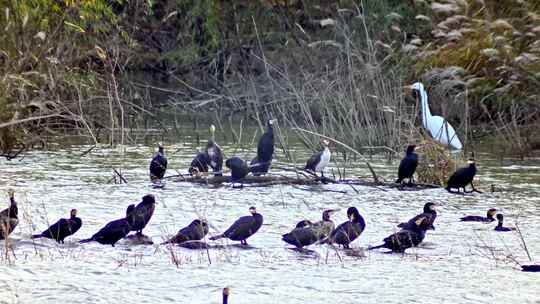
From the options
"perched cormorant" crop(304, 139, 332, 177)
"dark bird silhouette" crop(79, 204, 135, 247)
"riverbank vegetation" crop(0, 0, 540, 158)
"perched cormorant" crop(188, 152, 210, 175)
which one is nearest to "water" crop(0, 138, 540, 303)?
"dark bird silhouette" crop(79, 204, 135, 247)

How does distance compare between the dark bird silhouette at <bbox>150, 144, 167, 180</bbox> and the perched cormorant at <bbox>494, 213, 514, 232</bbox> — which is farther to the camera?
the dark bird silhouette at <bbox>150, 144, 167, 180</bbox>

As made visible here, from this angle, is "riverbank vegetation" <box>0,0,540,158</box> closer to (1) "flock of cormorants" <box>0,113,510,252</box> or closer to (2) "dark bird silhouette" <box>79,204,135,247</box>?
(1) "flock of cormorants" <box>0,113,510,252</box>

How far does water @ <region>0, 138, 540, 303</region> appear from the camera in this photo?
23.1 feet

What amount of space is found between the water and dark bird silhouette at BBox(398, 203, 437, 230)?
15 centimetres

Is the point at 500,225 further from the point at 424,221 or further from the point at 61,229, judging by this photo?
the point at 61,229

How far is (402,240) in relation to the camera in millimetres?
8297

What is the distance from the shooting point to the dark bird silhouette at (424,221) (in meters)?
8.59

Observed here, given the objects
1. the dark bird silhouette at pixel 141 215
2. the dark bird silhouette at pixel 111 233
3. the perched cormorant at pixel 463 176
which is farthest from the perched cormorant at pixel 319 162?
the dark bird silhouette at pixel 111 233

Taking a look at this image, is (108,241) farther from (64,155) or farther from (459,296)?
(64,155)

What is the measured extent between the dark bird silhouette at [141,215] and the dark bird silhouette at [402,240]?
1.75 metres

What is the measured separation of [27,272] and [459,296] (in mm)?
2780

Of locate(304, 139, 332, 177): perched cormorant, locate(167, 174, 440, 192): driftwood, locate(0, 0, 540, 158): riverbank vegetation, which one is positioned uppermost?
locate(0, 0, 540, 158): riverbank vegetation

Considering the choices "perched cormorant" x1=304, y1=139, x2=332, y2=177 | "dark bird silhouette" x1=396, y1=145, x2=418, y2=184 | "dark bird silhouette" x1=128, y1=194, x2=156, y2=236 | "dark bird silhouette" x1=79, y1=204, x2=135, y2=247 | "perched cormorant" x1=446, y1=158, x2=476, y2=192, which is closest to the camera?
"dark bird silhouette" x1=79, y1=204, x2=135, y2=247

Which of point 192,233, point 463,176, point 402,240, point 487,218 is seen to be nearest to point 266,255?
point 192,233
